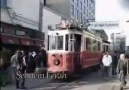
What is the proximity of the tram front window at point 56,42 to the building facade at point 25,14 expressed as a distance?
103 inches

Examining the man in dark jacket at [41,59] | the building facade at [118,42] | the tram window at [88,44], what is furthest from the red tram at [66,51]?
the building facade at [118,42]

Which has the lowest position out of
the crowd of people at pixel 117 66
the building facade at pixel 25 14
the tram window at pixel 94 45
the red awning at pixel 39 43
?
the crowd of people at pixel 117 66

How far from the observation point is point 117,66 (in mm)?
14438

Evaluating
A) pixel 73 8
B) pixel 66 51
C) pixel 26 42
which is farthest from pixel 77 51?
pixel 73 8

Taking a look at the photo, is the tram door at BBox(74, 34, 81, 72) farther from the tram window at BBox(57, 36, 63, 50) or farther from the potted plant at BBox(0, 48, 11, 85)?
the potted plant at BBox(0, 48, 11, 85)

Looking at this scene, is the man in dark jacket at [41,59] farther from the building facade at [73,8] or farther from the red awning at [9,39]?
the building facade at [73,8]

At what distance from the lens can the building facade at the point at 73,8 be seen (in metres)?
28.0

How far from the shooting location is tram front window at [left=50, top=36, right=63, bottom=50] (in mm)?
17234

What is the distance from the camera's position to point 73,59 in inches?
687

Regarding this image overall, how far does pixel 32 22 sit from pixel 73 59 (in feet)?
36.2

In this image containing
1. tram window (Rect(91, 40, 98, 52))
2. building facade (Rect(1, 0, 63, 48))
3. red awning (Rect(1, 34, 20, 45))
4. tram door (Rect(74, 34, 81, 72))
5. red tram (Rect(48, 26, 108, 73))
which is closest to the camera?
red tram (Rect(48, 26, 108, 73))

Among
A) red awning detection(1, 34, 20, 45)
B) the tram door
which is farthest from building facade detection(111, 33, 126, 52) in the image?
the tram door

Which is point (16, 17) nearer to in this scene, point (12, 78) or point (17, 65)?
point (12, 78)

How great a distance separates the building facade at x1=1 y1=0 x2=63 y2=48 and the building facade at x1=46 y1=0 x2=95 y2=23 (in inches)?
31.9
